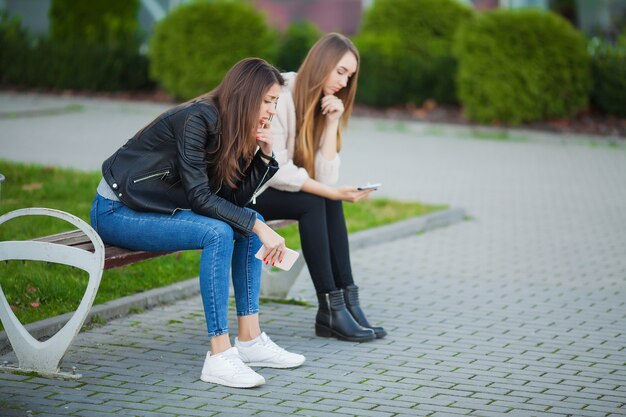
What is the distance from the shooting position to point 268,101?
5.05 meters

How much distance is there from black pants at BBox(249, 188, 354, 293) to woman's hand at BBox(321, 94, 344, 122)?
0.48m

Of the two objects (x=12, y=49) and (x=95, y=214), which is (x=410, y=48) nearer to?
(x=12, y=49)

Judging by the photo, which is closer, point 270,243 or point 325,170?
point 270,243

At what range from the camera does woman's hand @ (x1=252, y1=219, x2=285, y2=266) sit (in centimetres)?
504

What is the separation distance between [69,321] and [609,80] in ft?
42.2

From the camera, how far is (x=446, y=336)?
19.5 ft

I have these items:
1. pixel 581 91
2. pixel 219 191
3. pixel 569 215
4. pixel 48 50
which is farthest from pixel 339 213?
pixel 48 50

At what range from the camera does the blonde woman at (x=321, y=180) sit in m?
5.72

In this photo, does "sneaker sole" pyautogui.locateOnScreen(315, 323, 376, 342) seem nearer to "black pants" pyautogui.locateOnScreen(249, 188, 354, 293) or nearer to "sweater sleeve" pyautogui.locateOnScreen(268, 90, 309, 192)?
"black pants" pyautogui.locateOnScreen(249, 188, 354, 293)

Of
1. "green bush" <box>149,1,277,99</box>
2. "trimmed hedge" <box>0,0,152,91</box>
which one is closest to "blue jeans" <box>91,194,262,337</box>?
"green bush" <box>149,1,277,99</box>

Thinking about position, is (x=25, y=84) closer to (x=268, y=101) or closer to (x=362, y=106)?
(x=362, y=106)

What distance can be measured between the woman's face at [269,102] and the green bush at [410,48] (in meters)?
12.4

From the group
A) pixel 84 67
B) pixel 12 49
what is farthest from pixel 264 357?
pixel 12 49

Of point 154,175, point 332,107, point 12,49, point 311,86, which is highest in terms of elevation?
point 311,86
